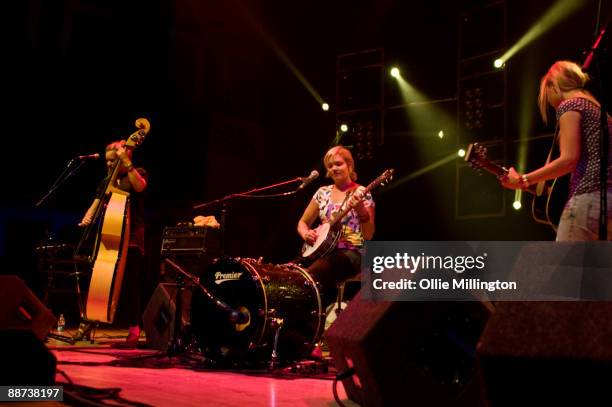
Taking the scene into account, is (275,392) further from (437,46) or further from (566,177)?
(437,46)

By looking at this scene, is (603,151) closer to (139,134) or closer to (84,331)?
(139,134)

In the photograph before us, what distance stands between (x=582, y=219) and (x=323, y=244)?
2745mm

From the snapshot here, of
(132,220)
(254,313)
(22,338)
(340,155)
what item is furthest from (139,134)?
(22,338)

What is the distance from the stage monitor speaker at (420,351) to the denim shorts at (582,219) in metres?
0.59

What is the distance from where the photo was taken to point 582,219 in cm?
289

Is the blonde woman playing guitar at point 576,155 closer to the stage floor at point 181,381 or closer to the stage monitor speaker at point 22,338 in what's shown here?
the stage floor at point 181,381

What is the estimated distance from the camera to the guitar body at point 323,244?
539 cm

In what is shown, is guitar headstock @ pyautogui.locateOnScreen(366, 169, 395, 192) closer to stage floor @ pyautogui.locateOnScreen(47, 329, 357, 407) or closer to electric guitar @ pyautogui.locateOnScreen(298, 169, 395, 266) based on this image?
electric guitar @ pyautogui.locateOnScreen(298, 169, 395, 266)

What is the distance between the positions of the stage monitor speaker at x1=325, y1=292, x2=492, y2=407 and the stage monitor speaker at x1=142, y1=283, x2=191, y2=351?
3.45 meters

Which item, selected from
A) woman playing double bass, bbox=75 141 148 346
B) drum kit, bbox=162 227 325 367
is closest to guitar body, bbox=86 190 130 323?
woman playing double bass, bbox=75 141 148 346

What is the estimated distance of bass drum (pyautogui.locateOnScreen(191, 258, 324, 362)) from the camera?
15.3ft

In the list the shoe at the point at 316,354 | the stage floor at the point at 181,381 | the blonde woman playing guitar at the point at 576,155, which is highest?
the blonde woman playing guitar at the point at 576,155

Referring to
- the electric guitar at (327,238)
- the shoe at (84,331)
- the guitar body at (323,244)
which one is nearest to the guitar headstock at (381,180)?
the electric guitar at (327,238)

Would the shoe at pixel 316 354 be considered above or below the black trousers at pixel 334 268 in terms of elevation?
below
